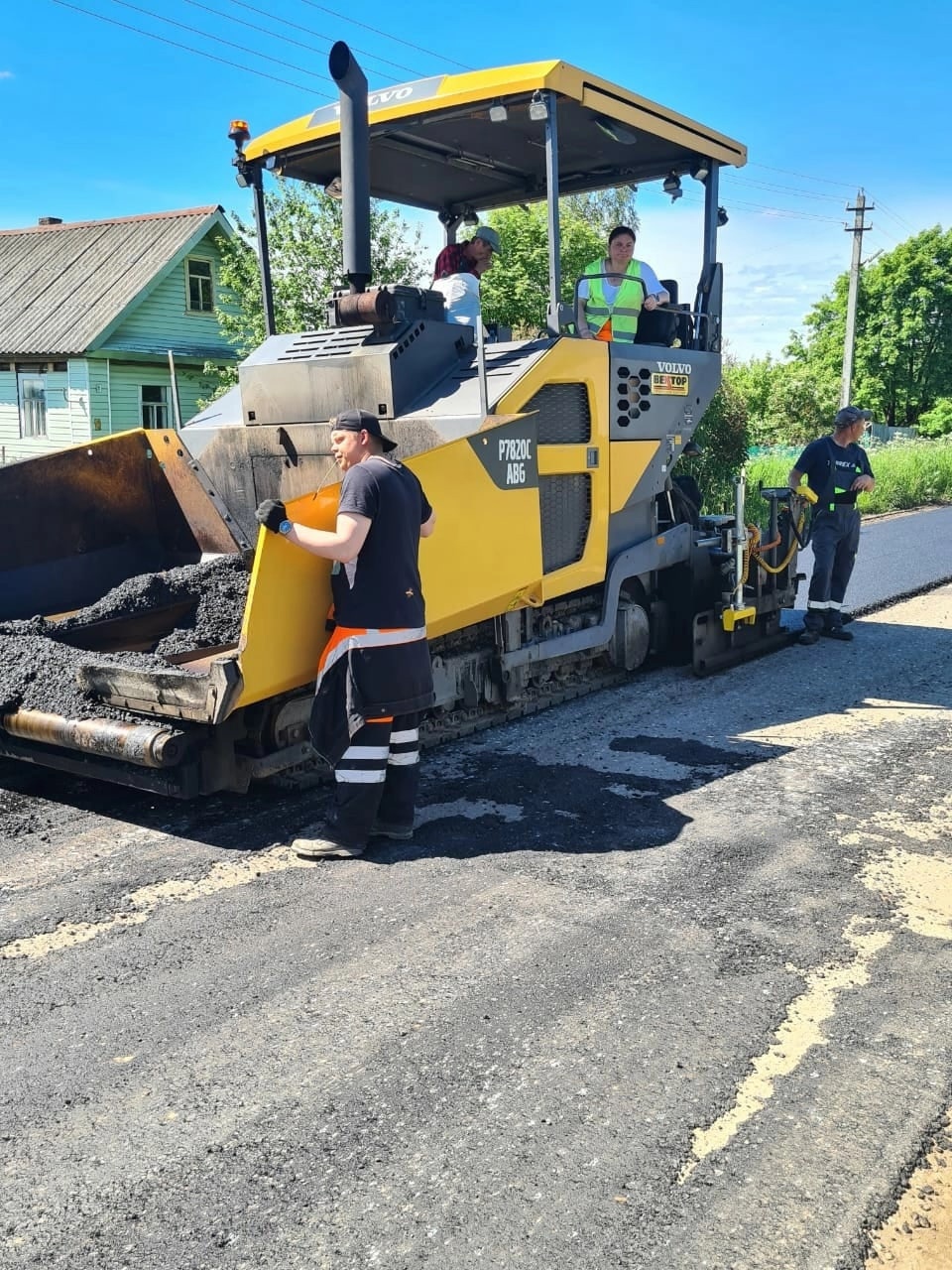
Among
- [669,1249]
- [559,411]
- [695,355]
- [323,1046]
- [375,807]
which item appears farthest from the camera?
[695,355]

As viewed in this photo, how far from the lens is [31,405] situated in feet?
77.7

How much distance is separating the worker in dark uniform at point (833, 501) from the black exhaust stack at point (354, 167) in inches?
157

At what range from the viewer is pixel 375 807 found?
4.14m

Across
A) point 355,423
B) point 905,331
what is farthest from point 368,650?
point 905,331

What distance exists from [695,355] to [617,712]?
2235 millimetres

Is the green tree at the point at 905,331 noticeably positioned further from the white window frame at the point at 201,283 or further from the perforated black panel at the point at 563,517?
the perforated black panel at the point at 563,517

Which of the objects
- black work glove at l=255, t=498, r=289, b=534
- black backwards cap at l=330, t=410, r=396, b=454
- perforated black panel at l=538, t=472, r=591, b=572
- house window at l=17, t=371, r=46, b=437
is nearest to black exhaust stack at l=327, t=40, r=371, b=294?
perforated black panel at l=538, t=472, r=591, b=572

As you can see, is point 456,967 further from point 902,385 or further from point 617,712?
point 902,385

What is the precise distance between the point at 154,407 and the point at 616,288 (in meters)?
18.9

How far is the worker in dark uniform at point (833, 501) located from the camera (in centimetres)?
826

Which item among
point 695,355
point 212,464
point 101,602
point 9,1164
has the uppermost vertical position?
point 695,355

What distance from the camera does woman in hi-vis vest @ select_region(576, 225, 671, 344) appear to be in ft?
21.2

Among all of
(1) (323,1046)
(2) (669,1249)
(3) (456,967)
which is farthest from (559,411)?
(2) (669,1249)

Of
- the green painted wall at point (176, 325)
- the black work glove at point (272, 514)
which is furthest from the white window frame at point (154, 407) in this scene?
the black work glove at point (272, 514)
